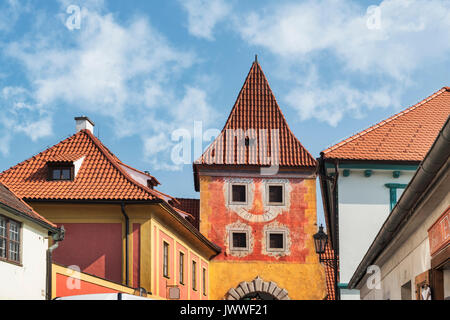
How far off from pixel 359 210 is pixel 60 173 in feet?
36.0

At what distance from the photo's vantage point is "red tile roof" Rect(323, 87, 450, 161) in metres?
29.5

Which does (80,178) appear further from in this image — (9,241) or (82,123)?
(9,241)

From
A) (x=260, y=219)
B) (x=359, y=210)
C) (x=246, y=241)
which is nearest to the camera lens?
(x=359, y=210)

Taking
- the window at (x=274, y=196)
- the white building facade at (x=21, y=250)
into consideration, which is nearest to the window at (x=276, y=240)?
the window at (x=274, y=196)

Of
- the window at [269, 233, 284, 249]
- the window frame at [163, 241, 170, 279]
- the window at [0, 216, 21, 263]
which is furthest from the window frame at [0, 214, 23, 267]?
the window at [269, 233, 284, 249]

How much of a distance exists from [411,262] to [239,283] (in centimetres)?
2888

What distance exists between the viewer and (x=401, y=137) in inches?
1219

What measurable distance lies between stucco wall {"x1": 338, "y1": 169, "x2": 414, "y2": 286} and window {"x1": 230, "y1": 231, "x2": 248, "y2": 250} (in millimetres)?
13581

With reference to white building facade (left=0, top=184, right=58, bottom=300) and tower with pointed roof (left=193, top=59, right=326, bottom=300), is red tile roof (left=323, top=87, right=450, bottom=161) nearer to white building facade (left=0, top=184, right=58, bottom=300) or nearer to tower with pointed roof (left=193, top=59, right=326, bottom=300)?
tower with pointed roof (left=193, top=59, right=326, bottom=300)

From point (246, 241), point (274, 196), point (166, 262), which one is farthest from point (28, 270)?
point (274, 196)

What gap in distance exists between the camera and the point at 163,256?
3011cm

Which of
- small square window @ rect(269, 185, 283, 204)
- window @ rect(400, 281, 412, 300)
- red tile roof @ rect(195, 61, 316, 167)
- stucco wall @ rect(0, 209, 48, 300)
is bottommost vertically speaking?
window @ rect(400, 281, 412, 300)
